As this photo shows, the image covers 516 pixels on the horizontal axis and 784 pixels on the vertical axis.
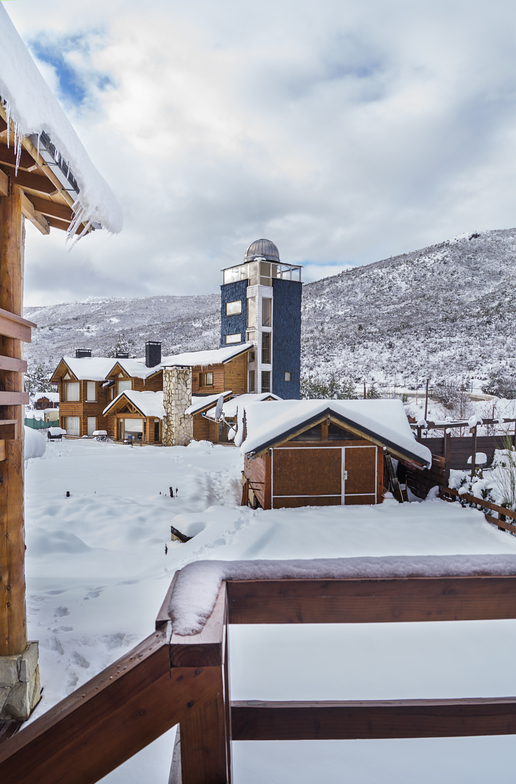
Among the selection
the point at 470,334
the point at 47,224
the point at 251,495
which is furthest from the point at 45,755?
the point at 470,334

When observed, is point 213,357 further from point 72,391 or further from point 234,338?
point 72,391

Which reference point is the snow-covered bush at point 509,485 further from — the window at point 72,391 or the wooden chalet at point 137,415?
the window at point 72,391

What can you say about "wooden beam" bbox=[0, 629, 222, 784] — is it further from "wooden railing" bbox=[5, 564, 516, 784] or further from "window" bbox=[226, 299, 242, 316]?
"window" bbox=[226, 299, 242, 316]

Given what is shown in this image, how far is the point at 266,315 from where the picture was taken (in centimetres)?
3228

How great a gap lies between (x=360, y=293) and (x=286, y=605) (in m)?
89.5

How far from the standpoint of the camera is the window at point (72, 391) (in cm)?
3509

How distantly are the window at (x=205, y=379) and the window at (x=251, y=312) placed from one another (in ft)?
15.7

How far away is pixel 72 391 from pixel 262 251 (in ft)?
61.0

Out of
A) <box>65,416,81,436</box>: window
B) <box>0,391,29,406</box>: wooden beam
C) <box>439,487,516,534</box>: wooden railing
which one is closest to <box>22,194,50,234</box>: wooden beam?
<box>0,391,29,406</box>: wooden beam

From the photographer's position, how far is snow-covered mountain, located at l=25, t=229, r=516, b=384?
53594 millimetres

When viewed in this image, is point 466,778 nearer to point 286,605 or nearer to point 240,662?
point 286,605

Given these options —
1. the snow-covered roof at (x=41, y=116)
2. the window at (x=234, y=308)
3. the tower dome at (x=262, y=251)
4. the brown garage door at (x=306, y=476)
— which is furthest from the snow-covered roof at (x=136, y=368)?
the snow-covered roof at (x=41, y=116)

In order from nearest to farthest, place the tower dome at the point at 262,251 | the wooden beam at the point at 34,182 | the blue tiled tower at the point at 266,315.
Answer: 1. the wooden beam at the point at 34,182
2. the blue tiled tower at the point at 266,315
3. the tower dome at the point at 262,251

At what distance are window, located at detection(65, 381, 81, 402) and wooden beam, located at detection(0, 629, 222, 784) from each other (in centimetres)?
3651
